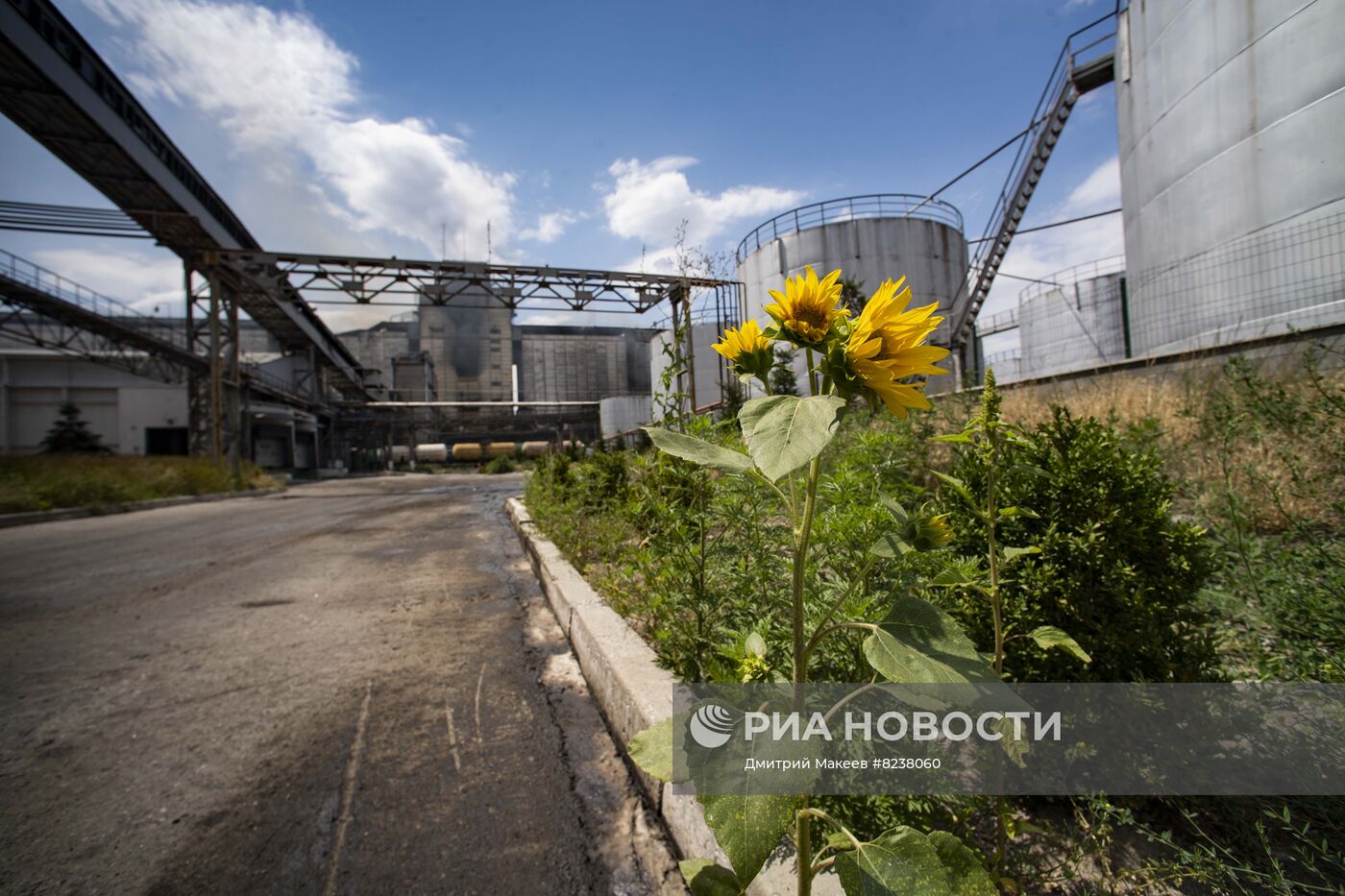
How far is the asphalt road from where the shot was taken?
156cm

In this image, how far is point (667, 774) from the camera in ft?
2.58

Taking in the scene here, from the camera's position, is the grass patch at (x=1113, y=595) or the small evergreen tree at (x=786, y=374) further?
the small evergreen tree at (x=786, y=374)

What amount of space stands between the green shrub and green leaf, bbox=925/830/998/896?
82 cm

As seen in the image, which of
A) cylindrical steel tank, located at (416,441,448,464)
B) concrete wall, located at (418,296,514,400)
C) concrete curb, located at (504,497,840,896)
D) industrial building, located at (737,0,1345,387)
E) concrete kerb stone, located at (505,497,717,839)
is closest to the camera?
concrete curb, located at (504,497,840,896)

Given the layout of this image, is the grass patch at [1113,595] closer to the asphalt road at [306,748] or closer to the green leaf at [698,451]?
the green leaf at [698,451]

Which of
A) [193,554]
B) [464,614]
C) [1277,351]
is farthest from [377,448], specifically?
[1277,351]

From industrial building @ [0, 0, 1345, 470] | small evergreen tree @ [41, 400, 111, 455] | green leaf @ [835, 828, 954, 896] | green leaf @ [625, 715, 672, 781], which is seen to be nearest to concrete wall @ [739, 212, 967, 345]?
industrial building @ [0, 0, 1345, 470]

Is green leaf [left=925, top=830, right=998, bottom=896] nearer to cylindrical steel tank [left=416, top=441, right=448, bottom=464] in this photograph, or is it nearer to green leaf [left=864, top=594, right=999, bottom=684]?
green leaf [left=864, top=594, right=999, bottom=684]

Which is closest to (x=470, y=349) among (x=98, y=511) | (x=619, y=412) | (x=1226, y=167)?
(x=98, y=511)

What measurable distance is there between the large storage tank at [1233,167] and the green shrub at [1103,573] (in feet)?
21.2

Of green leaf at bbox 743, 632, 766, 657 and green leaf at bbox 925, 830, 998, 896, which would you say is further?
green leaf at bbox 743, 632, 766, 657

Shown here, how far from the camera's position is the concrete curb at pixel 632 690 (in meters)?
1.27

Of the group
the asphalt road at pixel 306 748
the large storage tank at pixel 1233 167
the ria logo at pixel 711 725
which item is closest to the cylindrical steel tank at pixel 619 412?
the asphalt road at pixel 306 748

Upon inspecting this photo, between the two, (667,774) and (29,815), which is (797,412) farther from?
(29,815)
